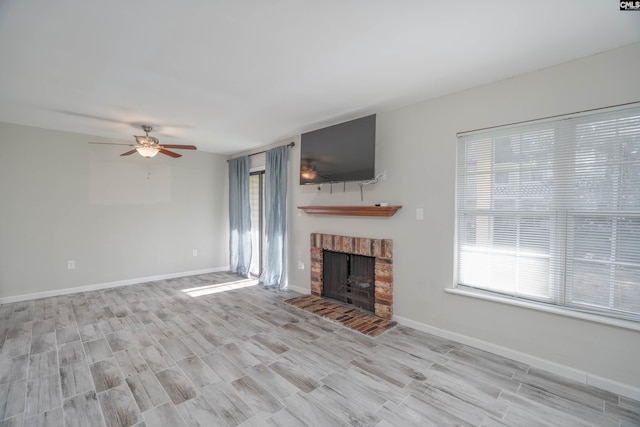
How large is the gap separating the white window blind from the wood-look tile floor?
76cm

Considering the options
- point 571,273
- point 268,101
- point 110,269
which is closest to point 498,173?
point 571,273

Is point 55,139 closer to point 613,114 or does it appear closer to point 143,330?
point 143,330

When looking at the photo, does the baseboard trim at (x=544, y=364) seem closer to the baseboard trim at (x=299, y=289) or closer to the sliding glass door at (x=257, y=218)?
the baseboard trim at (x=299, y=289)

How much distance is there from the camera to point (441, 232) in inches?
117

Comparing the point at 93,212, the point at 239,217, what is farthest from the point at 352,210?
the point at 93,212

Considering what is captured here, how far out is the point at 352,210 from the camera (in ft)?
12.0

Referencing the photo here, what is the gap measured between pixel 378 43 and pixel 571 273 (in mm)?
2419

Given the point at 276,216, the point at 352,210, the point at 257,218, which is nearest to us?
the point at 352,210

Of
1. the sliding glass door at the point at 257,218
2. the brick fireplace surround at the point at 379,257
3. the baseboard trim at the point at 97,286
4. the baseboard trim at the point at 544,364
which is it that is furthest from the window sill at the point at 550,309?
the baseboard trim at the point at 97,286

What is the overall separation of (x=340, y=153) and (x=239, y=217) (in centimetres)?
302

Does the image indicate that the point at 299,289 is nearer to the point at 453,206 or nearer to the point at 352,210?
the point at 352,210

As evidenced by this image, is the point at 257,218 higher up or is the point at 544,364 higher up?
the point at 257,218

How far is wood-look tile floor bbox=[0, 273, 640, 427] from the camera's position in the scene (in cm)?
184

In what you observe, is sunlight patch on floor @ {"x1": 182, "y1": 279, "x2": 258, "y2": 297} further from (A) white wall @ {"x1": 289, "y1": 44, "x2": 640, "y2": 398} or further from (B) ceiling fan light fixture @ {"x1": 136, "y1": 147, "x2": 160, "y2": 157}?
(B) ceiling fan light fixture @ {"x1": 136, "y1": 147, "x2": 160, "y2": 157}
